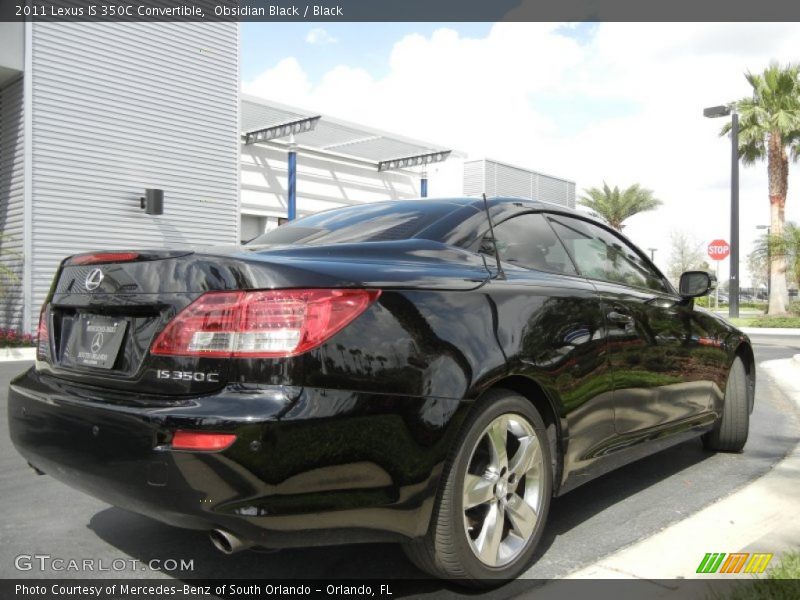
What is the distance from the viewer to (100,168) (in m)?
15.4

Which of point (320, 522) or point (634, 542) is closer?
point (320, 522)

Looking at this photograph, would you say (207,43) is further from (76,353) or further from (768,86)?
(768,86)

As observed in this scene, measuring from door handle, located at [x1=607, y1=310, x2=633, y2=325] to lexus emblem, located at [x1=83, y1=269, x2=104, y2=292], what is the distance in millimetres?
2122

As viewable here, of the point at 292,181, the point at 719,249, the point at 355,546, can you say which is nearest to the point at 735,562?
the point at 355,546

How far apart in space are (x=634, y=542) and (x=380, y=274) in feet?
5.61

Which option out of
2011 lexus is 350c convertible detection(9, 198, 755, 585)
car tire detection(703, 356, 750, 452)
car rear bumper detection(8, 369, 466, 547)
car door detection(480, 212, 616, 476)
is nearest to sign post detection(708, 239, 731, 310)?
car tire detection(703, 356, 750, 452)

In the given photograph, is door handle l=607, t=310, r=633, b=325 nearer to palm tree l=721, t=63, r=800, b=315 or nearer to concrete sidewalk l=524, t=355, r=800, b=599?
concrete sidewalk l=524, t=355, r=800, b=599

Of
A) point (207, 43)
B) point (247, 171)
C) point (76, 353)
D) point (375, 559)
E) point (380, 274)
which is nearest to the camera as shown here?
point (380, 274)

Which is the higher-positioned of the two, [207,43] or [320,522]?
[207,43]

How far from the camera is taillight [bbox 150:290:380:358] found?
2141mm

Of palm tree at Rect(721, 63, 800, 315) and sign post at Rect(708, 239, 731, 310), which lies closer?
sign post at Rect(708, 239, 731, 310)

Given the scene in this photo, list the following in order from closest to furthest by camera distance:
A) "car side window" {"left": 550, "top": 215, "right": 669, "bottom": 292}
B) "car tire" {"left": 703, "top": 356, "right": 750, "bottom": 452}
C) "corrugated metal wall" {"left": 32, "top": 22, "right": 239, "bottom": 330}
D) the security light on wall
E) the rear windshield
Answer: the rear windshield → "car side window" {"left": 550, "top": 215, "right": 669, "bottom": 292} → "car tire" {"left": 703, "top": 356, "right": 750, "bottom": 452} → "corrugated metal wall" {"left": 32, "top": 22, "right": 239, "bottom": 330} → the security light on wall

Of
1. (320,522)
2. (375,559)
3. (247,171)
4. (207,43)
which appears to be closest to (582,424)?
(375,559)

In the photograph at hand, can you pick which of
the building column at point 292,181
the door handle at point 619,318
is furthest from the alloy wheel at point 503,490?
the building column at point 292,181
